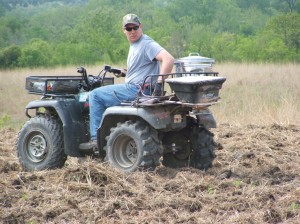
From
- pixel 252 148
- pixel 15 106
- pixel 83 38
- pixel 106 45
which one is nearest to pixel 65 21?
pixel 83 38

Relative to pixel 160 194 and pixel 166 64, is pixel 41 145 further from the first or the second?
pixel 160 194

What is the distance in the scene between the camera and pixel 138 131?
22.0 feet

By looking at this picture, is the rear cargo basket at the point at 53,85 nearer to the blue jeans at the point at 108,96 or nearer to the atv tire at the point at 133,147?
the blue jeans at the point at 108,96

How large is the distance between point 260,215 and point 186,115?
231 centimetres

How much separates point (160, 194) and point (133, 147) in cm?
118

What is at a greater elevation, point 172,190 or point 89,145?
point 89,145

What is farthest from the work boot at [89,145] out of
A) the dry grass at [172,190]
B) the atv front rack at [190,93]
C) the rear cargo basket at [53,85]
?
the atv front rack at [190,93]

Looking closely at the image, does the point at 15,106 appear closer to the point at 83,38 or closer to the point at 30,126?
the point at 30,126

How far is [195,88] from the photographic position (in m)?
6.38

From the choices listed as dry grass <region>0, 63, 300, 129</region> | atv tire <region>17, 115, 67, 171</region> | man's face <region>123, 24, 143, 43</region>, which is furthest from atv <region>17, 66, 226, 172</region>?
dry grass <region>0, 63, 300, 129</region>

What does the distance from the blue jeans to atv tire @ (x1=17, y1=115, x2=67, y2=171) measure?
673mm

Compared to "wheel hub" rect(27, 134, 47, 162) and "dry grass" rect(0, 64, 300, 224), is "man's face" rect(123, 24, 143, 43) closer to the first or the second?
"dry grass" rect(0, 64, 300, 224)

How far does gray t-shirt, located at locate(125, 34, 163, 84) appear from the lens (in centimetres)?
713

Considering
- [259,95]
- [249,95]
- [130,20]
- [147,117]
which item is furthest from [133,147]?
[249,95]
